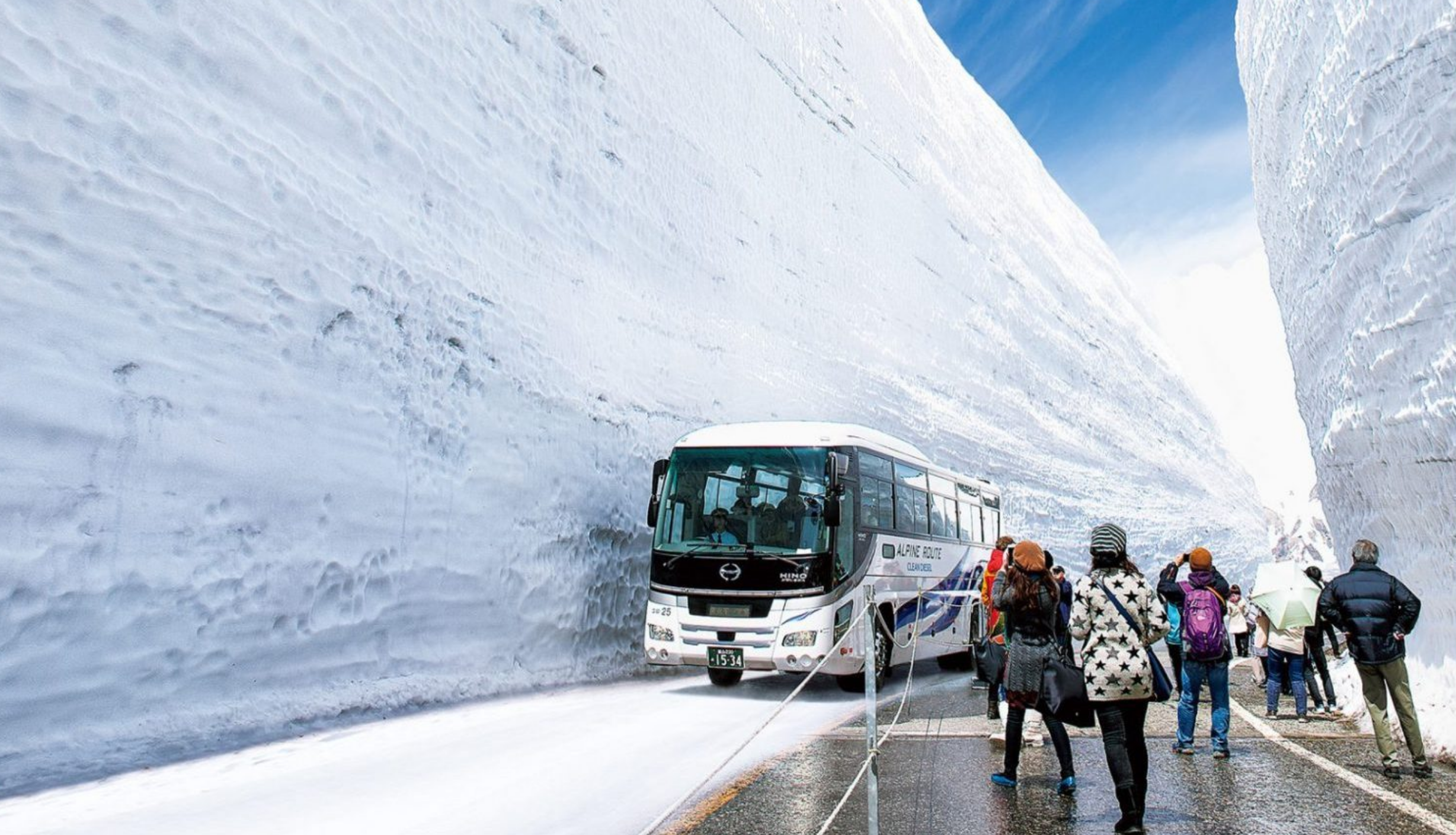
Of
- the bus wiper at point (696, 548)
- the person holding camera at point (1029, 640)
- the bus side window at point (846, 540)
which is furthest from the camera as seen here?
the bus wiper at point (696, 548)

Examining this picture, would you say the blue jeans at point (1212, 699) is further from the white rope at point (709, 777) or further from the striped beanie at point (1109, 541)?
the white rope at point (709, 777)

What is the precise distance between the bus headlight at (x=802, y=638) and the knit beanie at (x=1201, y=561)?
3389 mm

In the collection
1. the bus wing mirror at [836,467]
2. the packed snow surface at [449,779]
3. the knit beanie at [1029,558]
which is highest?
the bus wing mirror at [836,467]

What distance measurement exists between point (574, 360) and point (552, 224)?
2.10 m

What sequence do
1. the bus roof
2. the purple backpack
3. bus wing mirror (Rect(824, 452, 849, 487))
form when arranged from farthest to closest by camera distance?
the bus roof, bus wing mirror (Rect(824, 452, 849, 487)), the purple backpack

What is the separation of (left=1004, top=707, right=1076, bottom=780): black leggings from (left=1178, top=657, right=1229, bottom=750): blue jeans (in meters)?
1.55

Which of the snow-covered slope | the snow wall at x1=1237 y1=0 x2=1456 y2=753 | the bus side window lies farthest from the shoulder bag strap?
the snow-covered slope

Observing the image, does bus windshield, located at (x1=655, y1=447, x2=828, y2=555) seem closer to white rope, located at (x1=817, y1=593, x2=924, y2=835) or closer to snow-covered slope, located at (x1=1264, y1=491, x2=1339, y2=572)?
white rope, located at (x1=817, y1=593, x2=924, y2=835)

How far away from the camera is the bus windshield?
9438 millimetres

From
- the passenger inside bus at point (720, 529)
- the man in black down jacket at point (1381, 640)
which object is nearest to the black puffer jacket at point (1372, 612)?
the man in black down jacket at point (1381, 640)

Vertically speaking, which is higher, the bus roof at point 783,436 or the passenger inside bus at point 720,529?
the bus roof at point 783,436

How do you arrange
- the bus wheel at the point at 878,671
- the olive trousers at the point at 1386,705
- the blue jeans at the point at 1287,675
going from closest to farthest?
the olive trousers at the point at 1386,705 < the blue jeans at the point at 1287,675 < the bus wheel at the point at 878,671

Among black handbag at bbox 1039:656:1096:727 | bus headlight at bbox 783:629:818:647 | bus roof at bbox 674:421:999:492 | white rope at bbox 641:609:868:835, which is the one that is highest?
bus roof at bbox 674:421:999:492

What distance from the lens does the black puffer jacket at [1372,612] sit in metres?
5.74
